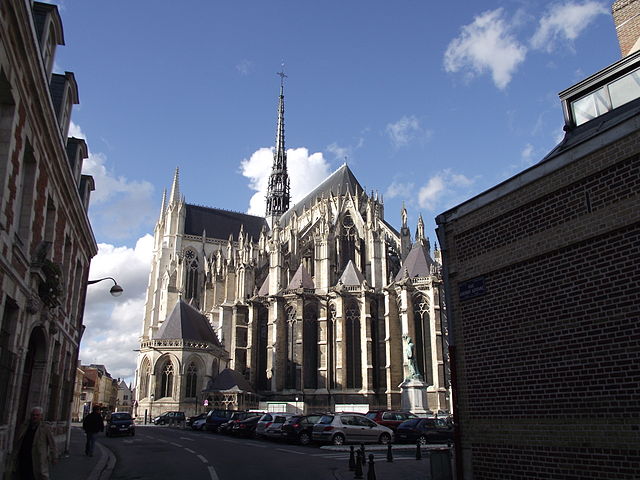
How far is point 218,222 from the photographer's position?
6925cm

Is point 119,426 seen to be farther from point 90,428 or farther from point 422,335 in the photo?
point 422,335

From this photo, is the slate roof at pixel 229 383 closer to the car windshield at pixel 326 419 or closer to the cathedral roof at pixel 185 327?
the cathedral roof at pixel 185 327

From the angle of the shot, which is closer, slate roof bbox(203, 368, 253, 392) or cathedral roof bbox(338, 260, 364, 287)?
slate roof bbox(203, 368, 253, 392)

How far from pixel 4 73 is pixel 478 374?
8.91 m

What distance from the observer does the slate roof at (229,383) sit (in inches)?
1448

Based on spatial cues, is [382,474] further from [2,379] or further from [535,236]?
[2,379]

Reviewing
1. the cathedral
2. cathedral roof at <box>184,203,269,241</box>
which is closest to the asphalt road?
the cathedral

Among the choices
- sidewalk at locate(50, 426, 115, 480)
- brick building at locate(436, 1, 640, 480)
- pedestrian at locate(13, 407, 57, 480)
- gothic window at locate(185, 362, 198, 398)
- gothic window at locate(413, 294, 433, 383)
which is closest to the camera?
pedestrian at locate(13, 407, 57, 480)

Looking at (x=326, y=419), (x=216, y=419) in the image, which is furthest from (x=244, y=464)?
(x=216, y=419)

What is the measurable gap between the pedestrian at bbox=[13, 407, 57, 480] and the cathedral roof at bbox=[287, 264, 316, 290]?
33.6 metres

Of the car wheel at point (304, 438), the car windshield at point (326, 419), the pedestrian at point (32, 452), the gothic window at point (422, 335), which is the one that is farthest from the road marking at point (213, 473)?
the gothic window at point (422, 335)

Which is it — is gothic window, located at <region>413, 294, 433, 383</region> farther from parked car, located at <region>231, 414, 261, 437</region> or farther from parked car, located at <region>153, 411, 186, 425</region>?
parked car, located at <region>153, 411, 186, 425</region>

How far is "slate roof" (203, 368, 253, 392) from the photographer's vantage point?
121 feet

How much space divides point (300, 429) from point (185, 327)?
20.7 m
